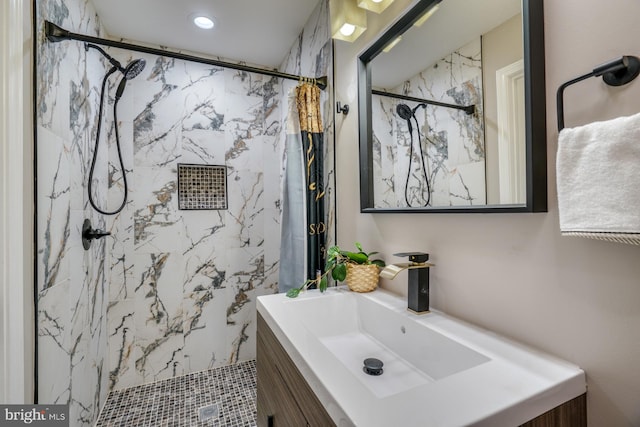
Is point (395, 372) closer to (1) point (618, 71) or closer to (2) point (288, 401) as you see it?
(2) point (288, 401)

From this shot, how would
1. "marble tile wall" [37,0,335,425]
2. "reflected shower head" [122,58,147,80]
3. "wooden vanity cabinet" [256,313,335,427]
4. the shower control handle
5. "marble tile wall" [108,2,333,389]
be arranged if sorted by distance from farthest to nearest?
"marble tile wall" [108,2,333,389] → "reflected shower head" [122,58,147,80] → the shower control handle → "marble tile wall" [37,0,335,425] → "wooden vanity cabinet" [256,313,335,427]

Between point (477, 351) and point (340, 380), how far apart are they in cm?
35

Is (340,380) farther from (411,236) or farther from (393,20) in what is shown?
(393,20)

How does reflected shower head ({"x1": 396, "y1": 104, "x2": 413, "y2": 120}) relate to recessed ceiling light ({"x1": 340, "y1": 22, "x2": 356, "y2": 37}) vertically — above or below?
below

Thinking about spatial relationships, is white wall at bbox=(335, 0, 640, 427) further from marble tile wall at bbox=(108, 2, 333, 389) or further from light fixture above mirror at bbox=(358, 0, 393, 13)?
marble tile wall at bbox=(108, 2, 333, 389)

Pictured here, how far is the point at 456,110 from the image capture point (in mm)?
908

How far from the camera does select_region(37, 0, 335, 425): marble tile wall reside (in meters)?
1.40

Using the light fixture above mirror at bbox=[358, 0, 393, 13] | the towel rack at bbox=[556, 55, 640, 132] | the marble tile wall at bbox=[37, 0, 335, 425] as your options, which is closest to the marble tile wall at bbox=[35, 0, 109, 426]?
the marble tile wall at bbox=[37, 0, 335, 425]

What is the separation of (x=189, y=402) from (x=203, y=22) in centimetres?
244

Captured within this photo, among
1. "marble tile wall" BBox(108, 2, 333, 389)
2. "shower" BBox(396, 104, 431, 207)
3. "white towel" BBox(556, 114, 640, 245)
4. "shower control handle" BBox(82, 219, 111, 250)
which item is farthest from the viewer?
"marble tile wall" BBox(108, 2, 333, 389)

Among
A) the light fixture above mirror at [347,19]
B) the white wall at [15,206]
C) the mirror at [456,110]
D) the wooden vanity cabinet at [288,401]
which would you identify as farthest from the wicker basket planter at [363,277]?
the white wall at [15,206]

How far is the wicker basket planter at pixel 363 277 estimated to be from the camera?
1185mm

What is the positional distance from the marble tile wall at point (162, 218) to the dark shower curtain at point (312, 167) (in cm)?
7

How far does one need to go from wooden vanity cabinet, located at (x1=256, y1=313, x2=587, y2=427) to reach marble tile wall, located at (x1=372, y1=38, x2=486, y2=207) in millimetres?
509
